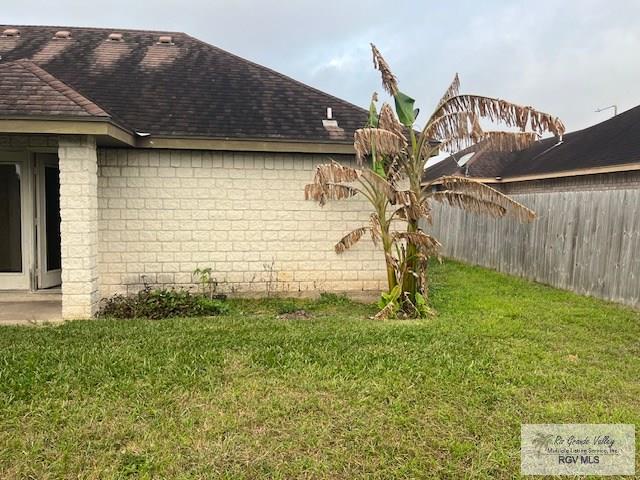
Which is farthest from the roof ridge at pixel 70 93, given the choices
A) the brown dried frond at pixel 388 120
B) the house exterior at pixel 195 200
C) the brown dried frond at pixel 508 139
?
the brown dried frond at pixel 508 139

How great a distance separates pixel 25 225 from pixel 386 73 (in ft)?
21.3

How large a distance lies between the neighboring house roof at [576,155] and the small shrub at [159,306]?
5.13 metres

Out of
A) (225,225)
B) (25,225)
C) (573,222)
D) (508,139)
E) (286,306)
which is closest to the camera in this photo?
(508,139)

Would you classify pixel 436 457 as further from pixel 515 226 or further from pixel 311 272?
pixel 515 226

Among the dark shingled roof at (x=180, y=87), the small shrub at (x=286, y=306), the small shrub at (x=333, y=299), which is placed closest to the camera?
the small shrub at (x=286, y=306)

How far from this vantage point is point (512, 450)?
3.50 m

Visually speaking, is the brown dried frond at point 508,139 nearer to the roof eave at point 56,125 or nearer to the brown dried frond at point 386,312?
the brown dried frond at point 386,312

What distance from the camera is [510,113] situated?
22.3ft

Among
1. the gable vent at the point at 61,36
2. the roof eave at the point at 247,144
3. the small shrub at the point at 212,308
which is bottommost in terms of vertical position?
the small shrub at the point at 212,308

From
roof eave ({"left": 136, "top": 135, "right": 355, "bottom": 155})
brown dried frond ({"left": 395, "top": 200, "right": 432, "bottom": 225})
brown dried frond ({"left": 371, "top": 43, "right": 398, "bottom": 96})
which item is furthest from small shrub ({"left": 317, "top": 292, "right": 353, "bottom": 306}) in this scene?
brown dried frond ({"left": 371, "top": 43, "right": 398, "bottom": 96})

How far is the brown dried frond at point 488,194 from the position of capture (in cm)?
715

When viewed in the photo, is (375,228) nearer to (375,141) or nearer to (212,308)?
(375,141)

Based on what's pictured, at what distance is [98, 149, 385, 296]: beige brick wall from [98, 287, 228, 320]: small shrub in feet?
2.83

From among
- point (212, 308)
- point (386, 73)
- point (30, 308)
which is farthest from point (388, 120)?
point (30, 308)
